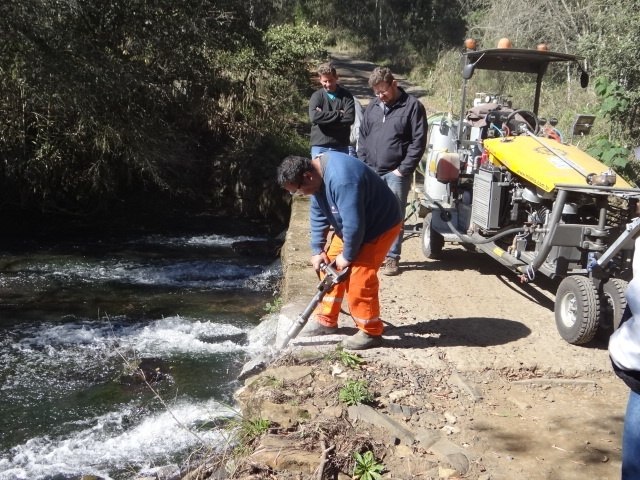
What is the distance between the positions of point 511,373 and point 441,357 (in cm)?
52

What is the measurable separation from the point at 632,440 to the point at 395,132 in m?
4.61

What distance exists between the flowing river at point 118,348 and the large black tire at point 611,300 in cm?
295

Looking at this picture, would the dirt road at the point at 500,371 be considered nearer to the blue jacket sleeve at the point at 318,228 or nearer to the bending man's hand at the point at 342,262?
the bending man's hand at the point at 342,262

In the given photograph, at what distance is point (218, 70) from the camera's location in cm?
1506

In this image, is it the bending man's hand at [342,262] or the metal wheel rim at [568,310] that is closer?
the bending man's hand at [342,262]

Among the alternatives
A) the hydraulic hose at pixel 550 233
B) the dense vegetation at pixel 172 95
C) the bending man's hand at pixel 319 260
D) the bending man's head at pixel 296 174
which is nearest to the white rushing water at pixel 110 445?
the bending man's hand at pixel 319 260

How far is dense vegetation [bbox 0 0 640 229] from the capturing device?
33.8 ft

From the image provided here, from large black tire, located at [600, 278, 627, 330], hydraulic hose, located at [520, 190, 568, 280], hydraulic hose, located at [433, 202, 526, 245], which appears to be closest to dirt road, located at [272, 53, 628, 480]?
large black tire, located at [600, 278, 627, 330]

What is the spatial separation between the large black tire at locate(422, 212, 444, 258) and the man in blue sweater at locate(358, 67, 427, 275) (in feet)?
2.87

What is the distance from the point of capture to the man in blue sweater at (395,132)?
22.0 feet

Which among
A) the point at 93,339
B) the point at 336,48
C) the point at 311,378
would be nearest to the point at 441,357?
the point at 311,378

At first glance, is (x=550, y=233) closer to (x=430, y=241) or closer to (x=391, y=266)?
(x=391, y=266)

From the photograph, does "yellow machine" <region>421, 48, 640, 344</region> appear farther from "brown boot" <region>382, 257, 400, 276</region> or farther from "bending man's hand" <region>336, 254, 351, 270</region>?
"bending man's hand" <region>336, 254, 351, 270</region>

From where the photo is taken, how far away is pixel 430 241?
7.85 metres
